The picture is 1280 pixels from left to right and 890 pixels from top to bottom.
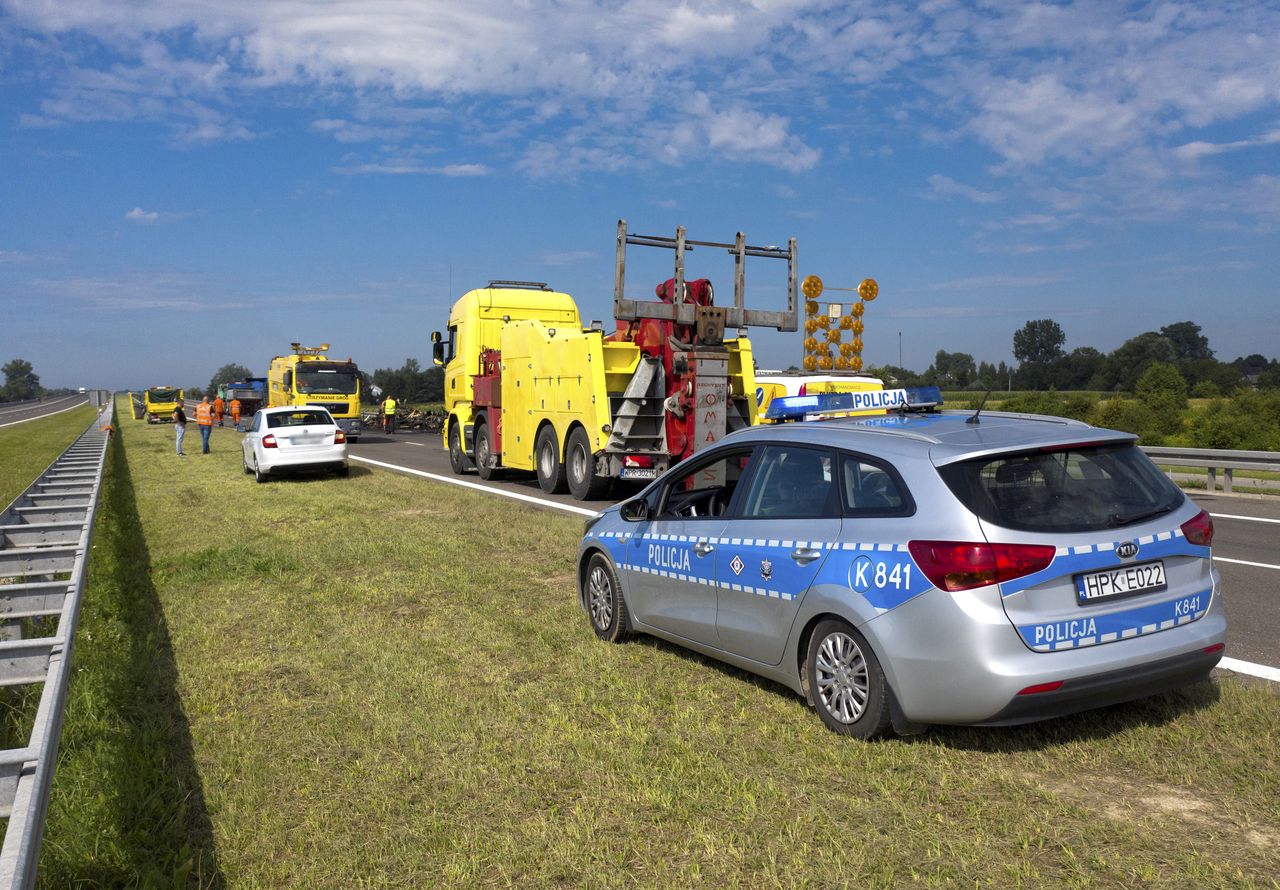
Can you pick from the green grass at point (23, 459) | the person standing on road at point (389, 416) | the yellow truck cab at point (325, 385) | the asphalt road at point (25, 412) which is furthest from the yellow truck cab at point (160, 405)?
the yellow truck cab at point (325, 385)

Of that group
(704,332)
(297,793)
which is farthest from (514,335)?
(297,793)

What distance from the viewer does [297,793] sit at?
14.5ft

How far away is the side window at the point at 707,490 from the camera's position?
604 centimetres

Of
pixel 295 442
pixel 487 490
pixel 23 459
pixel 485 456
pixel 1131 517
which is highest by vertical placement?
pixel 1131 517

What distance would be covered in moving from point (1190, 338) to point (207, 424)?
229 ft

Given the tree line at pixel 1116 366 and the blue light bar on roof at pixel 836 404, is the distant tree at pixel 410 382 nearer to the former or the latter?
the tree line at pixel 1116 366

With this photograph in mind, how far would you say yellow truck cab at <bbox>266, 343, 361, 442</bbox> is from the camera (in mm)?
33281

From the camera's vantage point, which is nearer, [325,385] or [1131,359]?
[325,385]

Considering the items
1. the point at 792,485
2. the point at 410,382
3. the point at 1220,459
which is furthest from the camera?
the point at 410,382

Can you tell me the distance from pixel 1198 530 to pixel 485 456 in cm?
1579

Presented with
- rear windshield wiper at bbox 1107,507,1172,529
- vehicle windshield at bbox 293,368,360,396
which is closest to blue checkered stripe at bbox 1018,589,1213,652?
rear windshield wiper at bbox 1107,507,1172,529

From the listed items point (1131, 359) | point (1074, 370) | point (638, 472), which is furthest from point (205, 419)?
point (1131, 359)

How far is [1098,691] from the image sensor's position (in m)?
4.39

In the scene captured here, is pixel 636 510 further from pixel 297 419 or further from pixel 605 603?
pixel 297 419
